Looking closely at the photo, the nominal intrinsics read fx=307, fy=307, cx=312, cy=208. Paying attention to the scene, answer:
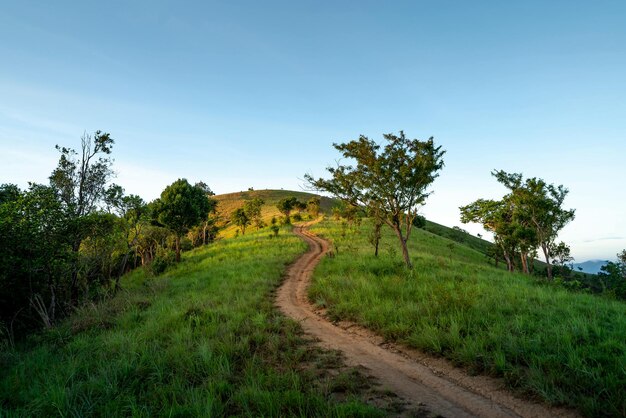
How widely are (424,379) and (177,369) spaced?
5.02 meters

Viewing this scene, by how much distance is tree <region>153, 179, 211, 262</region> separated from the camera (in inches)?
1307

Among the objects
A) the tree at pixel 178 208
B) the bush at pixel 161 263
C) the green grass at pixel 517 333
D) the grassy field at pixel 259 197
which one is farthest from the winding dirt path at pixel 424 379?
the grassy field at pixel 259 197

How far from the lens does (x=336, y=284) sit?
1426 centimetres

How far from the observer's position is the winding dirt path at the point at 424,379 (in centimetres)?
491

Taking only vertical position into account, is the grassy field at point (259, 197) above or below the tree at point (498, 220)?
above

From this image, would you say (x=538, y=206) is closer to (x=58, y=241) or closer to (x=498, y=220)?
(x=498, y=220)

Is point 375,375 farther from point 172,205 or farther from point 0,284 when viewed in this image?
point 172,205

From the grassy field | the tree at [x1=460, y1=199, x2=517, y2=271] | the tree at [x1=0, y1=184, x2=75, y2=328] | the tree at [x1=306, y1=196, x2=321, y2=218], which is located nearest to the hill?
the grassy field

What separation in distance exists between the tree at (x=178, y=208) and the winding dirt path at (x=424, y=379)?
90.7ft

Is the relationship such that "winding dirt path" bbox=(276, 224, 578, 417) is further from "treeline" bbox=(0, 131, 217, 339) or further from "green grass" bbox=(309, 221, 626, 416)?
"treeline" bbox=(0, 131, 217, 339)

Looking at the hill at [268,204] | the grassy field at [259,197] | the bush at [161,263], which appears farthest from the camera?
the grassy field at [259,197]

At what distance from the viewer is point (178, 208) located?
33594mm

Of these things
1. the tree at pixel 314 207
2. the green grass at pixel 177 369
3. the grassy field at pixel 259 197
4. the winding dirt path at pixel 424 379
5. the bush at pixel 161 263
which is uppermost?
the grassy field at pixel 259 197

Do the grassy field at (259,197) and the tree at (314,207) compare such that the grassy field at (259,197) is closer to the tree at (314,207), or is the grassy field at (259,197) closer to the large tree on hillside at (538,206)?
the tree at (314,207)
